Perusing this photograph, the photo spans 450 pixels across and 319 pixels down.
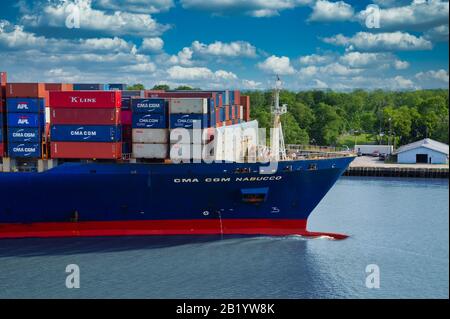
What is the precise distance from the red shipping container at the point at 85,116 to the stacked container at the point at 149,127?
1.13 m

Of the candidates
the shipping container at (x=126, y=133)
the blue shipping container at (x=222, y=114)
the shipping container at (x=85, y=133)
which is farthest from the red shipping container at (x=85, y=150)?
the blue shipping container at (x=222, y=114)

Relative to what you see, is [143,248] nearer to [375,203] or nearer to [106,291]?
[106,291]

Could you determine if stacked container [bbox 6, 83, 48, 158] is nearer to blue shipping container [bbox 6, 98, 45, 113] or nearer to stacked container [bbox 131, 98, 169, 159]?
blue shipping container [bbox 6, 98, 45, 113]

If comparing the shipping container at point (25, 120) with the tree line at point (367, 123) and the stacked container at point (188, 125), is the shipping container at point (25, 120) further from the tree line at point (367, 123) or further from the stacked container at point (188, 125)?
the tree line at point (367, 123)

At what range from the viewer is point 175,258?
30062 millimetres

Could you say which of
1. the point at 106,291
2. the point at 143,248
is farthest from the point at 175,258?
the point at 106,291

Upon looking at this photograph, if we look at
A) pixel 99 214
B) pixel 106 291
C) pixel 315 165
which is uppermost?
pixel 315 165

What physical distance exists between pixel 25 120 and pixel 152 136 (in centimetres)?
680

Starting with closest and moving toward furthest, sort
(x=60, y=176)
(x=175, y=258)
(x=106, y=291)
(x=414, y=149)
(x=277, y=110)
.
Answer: (x=106, y=291) < (x=175, y=258) < (x=60, y=176) < (x=277, y=110) < (x=414, y=149)

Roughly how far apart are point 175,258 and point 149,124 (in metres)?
7.40

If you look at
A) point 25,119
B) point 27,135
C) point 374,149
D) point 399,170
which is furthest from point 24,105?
point 374,149

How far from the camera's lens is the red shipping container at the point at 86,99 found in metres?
32.9

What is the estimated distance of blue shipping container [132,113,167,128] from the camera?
3338 centimetres

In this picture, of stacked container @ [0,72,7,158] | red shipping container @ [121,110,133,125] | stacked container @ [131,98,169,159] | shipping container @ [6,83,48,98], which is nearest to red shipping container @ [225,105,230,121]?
stacked container @ [131,98,169,159]
